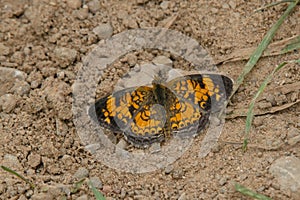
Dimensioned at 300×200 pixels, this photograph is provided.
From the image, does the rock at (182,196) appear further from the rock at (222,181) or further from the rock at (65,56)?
the rock at (65,56)

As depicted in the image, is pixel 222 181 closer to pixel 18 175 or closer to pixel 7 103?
pixel 18 175

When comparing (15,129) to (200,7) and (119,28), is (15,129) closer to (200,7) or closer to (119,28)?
(119,28)

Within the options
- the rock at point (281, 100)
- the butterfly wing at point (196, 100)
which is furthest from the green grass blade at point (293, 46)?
the butterfly wing at point (196, 100)

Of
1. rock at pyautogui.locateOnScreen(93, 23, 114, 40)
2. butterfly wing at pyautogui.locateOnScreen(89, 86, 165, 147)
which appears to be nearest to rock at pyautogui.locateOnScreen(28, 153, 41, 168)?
butterfly wing at pyautogui.locateOnScreen(89, 86, 165, 147)

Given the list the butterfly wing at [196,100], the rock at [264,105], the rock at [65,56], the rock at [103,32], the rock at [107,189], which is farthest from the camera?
the rock at [103,32]

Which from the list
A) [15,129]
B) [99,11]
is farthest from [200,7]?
[15,129]

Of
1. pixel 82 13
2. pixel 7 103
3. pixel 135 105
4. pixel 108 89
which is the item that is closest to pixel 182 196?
pixel 135 105
